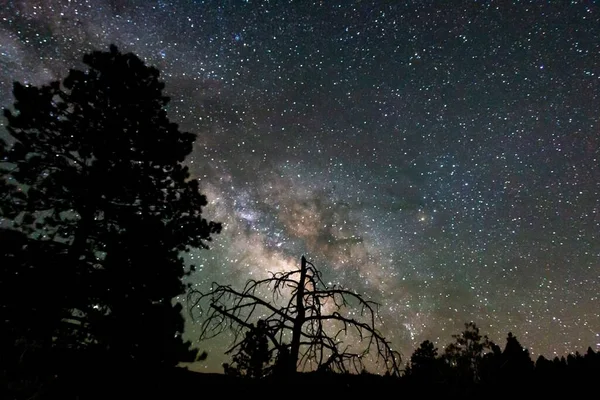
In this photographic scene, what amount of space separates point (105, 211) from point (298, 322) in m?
10.4

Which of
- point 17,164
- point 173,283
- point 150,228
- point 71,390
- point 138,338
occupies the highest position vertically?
point 17,164

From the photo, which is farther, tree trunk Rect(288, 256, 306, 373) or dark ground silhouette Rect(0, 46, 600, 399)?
dark ground silhouette Rect(0, 46, 600, 399)

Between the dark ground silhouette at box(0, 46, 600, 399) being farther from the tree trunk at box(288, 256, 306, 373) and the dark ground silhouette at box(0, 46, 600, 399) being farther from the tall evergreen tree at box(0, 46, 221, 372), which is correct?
the tree trunk at box(288, 256, 306, 373)

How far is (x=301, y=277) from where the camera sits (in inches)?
137

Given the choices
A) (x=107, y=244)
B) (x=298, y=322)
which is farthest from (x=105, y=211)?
(x=298, y=322)

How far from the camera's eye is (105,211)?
11.7 meters

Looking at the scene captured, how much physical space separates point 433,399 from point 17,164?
12.8 meters

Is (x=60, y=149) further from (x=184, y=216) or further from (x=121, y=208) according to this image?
(x=184, y=216)

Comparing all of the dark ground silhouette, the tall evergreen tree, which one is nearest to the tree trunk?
the dark ground silhouette

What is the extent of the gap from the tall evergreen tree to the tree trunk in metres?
8.23

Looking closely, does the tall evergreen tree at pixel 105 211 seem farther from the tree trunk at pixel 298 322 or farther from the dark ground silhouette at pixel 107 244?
the tree trunk at pixel 298 322

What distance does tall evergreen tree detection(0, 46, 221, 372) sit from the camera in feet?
33.8

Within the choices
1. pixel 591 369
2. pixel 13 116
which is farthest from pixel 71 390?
pixel 591 369

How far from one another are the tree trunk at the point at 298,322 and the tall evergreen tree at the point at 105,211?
8235mm
